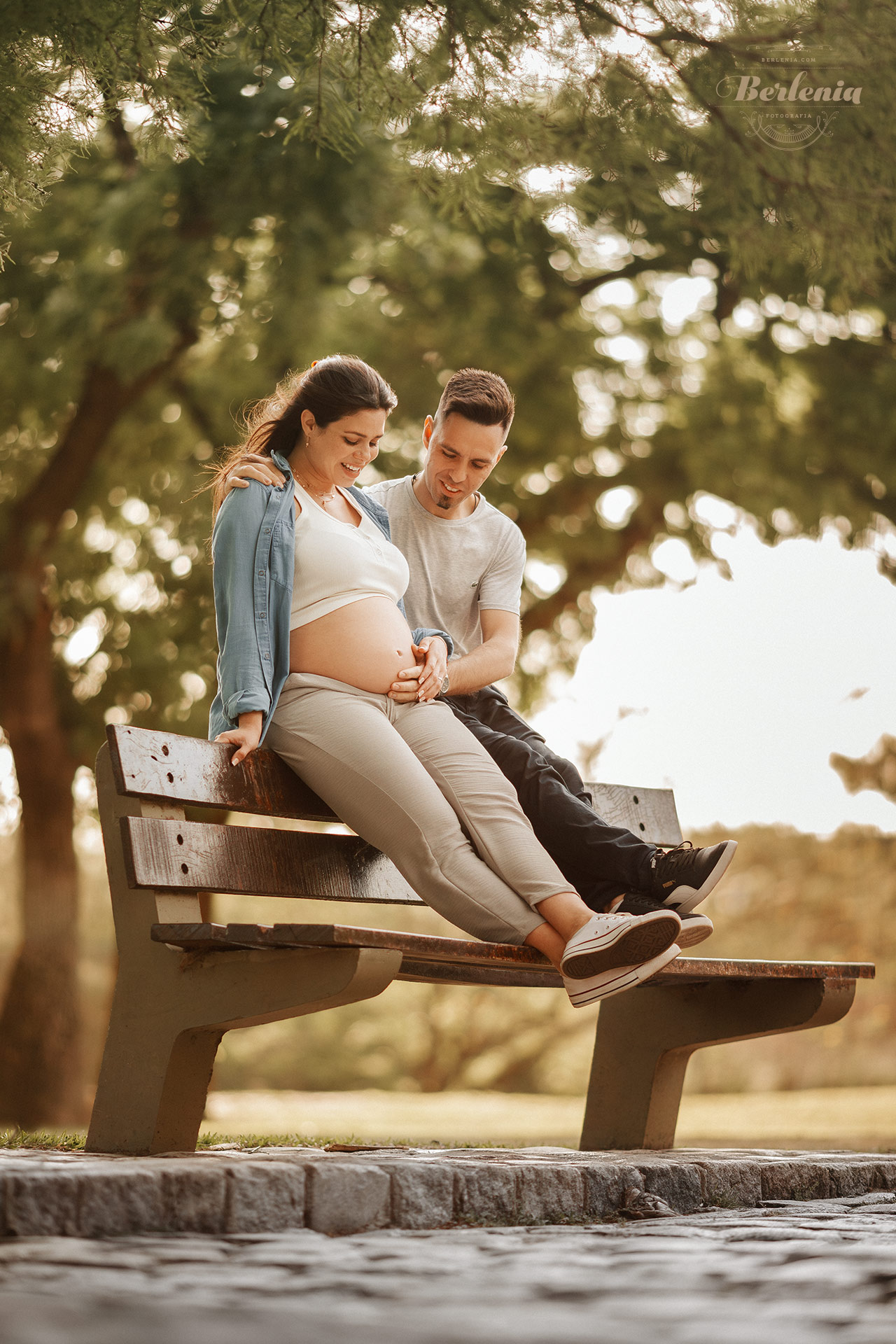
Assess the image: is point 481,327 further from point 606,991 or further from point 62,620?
point 606,991

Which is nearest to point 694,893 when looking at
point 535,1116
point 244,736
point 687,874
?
point 687,874

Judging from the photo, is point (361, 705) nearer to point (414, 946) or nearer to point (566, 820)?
point (566, 820)

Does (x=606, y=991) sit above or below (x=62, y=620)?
below

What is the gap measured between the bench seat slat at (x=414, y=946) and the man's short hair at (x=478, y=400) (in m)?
1.61

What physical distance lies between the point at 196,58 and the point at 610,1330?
3.43 meters

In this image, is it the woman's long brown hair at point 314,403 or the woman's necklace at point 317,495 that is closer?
the woman's long brown hair at point 314,403

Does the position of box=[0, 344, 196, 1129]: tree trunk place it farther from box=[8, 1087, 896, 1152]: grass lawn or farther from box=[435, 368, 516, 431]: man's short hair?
box=[435, 368, 516, 431]: man's short hair

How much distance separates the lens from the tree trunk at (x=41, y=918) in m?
9.20

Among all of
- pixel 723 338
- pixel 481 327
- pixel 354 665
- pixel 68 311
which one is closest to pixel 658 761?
pixel 723 338

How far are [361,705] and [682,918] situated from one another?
953 millimetres

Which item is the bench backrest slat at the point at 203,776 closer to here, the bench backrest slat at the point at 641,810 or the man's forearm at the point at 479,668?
the man's forearm at the point at 479,668

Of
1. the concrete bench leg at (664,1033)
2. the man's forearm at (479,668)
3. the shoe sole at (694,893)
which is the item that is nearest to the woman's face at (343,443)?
the man's forearm at (479,668)

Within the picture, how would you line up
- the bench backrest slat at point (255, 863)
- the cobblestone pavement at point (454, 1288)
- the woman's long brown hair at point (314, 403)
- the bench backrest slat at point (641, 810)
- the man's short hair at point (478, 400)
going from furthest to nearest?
the bench backrest slat at point (641, 810)
the man's short hair at point (478, 400)
the woman's long brown hair at point (314, 403)
the bench backrest slat at point (255, 863)
the cobblestone pavement at point (454, 1288)

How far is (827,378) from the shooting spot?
30.1 feet
